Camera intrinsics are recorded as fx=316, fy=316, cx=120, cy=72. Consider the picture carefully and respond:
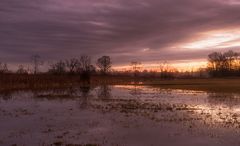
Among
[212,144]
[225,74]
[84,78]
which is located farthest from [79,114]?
[225,74]

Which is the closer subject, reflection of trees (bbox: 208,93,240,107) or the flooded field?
the flooded field

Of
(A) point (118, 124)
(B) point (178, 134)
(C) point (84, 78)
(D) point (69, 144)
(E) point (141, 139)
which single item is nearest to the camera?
(D) point (69, 144)

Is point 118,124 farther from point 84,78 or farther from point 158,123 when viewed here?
point 84,78

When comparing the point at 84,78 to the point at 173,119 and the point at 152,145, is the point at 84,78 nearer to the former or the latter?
the point at 173,119

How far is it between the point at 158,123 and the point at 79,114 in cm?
830

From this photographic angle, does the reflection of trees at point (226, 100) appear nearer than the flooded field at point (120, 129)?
No

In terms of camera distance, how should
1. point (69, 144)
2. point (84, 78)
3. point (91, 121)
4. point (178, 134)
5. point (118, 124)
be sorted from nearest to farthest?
point (69, 144) < point (178, 134) < point (118, 124) < point (91, 121) < point (84, 78)

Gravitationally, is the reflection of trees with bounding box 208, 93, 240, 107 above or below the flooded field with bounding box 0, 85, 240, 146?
above

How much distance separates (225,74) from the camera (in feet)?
635

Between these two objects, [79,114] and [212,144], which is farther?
[79,114]

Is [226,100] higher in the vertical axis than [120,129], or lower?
higher

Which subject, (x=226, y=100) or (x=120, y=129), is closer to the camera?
(x=120, y=129)

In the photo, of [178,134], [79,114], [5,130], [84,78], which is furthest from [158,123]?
[84,78]

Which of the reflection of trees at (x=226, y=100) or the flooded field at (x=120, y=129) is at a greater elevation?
the reflection of trees at (x=226, y=100)
